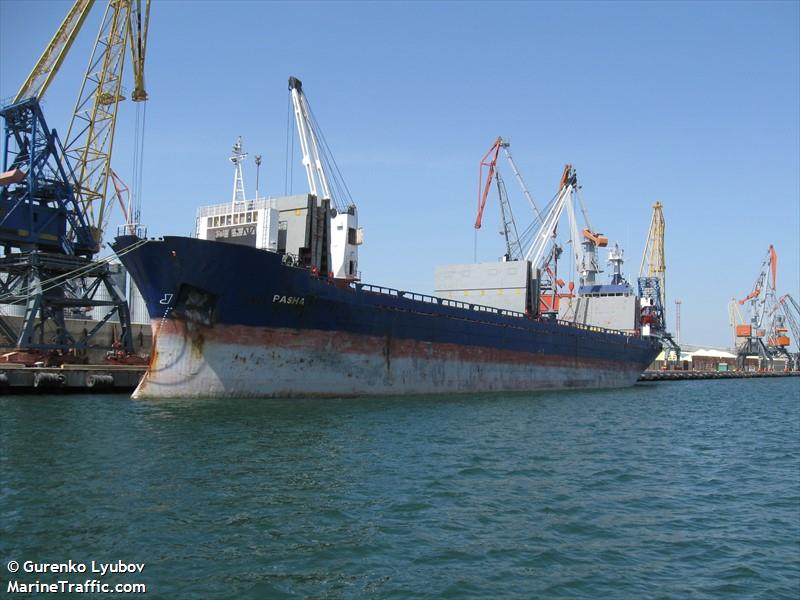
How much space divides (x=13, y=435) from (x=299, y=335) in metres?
13.4

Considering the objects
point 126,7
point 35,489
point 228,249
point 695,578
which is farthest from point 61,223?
point 695,578

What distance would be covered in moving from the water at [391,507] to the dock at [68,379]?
633cm

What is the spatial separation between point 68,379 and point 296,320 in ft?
37.8

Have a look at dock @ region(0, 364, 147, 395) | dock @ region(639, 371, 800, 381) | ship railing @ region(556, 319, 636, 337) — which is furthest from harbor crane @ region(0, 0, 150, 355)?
dock @ region(639, 371, 800, 381)

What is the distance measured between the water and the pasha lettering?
673 cm

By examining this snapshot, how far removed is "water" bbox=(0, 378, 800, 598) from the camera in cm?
966

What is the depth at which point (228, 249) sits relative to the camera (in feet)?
91.6

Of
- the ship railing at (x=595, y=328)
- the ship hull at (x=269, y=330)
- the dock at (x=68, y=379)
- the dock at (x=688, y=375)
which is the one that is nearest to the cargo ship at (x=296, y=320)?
the ship hull at (x=269, y=330)

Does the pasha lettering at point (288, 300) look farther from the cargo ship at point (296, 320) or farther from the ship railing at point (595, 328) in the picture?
the ship railing at point (595, 328)

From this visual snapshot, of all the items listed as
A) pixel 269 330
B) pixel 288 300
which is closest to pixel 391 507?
pixel 269 330

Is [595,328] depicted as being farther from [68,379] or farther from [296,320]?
[68,379]

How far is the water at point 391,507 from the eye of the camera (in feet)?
31.7

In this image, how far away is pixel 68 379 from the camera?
3161 cm

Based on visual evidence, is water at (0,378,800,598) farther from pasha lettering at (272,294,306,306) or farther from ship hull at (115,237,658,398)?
pasha lettering at (272,294,306,306)
